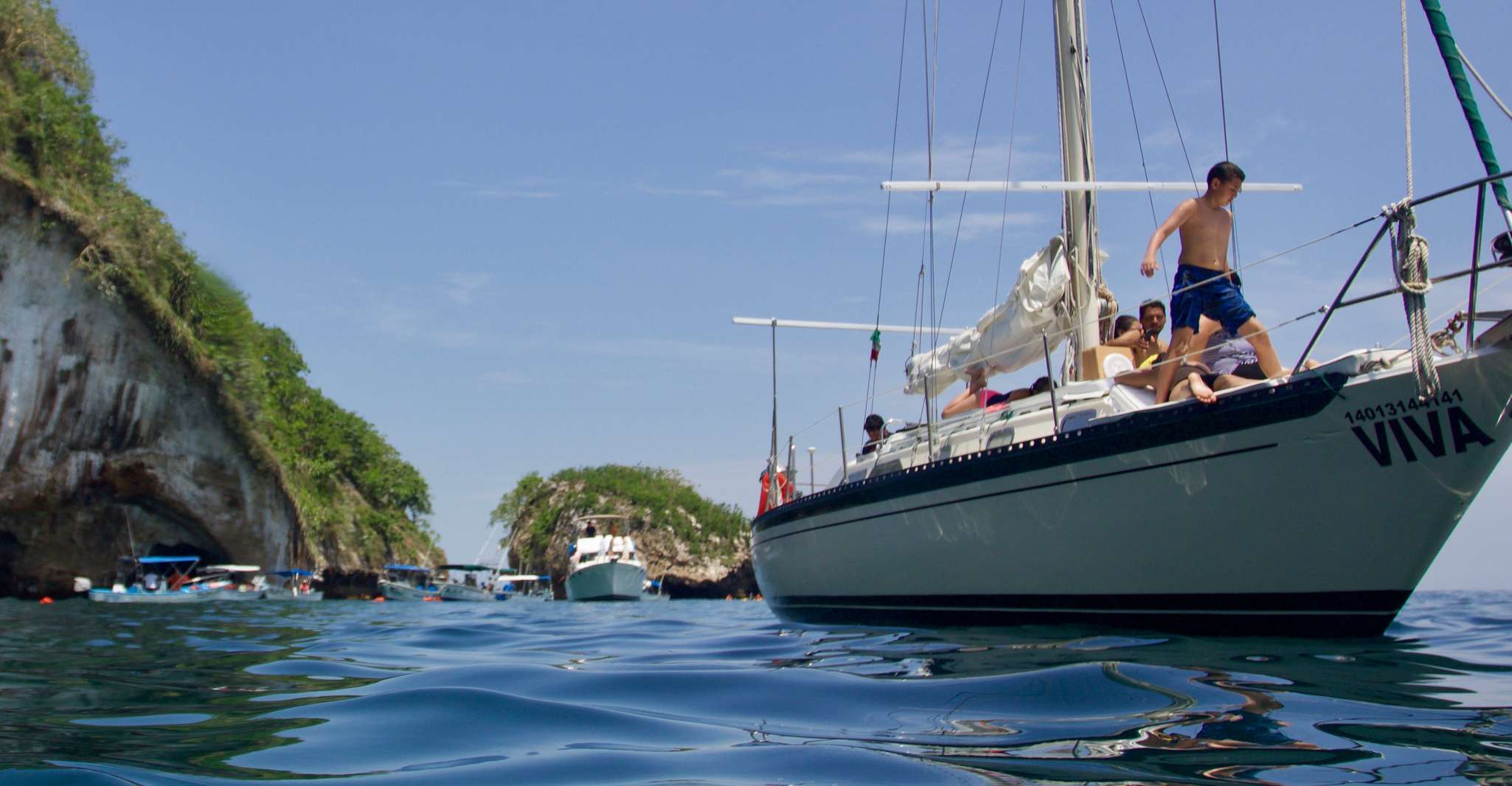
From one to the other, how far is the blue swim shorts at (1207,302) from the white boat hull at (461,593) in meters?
36.4

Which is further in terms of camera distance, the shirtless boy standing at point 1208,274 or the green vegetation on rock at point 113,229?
the green vegetation on rock at point 113,229

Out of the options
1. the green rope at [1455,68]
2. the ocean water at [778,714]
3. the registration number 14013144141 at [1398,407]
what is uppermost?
the green rope at [1455,68]

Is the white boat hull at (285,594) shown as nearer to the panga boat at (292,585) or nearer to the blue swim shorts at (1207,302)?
the panga boat at (292,585)

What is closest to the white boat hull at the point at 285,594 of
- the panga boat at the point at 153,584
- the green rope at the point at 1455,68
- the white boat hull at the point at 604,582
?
the panga boat at the point at 153,584

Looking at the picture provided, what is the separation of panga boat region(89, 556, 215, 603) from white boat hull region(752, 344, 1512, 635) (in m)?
19.5

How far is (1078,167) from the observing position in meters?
10.1

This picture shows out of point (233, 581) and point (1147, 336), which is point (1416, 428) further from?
point (233, 581)

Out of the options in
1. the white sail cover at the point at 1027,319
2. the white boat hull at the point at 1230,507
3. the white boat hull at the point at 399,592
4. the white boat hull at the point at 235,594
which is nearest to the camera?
the white boat hull at the point at 1230,507

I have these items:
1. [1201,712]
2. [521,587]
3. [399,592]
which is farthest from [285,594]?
[1201,712]

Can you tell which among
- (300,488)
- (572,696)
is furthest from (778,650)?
(300,488)

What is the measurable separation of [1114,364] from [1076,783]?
658cm

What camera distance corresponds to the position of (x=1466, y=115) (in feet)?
15.4

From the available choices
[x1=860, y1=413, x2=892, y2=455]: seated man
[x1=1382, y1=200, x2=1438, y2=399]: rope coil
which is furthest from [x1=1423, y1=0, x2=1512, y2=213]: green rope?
[x1=860, y1=413, x2=892, y2=455]: seated man

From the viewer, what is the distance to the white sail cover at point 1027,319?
31.1 feet
